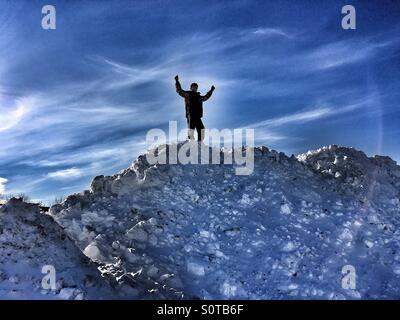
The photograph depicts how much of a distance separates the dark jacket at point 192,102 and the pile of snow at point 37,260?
741cm

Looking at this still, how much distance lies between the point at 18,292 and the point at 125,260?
275 centimetres

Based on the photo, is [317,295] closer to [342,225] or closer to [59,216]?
[342,225]

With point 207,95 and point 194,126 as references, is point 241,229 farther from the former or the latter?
point 207,95

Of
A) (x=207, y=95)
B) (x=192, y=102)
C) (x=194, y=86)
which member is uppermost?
(x=194, y=86)

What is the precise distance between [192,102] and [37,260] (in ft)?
28.6

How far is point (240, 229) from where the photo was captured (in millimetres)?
12250

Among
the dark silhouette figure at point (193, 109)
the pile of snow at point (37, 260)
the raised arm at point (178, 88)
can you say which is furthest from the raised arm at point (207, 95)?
the pile of snow at point (37, 260)

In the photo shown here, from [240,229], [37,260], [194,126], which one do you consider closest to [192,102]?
[194,126]

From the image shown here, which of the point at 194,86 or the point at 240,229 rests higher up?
the point at 194,86

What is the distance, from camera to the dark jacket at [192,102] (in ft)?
53.6

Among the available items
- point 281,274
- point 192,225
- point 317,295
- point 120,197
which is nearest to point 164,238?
point 192,225

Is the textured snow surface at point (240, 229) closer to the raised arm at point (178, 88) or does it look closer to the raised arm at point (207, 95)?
the raised arm at point (178, 88)

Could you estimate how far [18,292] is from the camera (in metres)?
8.74

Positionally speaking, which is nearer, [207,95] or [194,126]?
[194,126]
